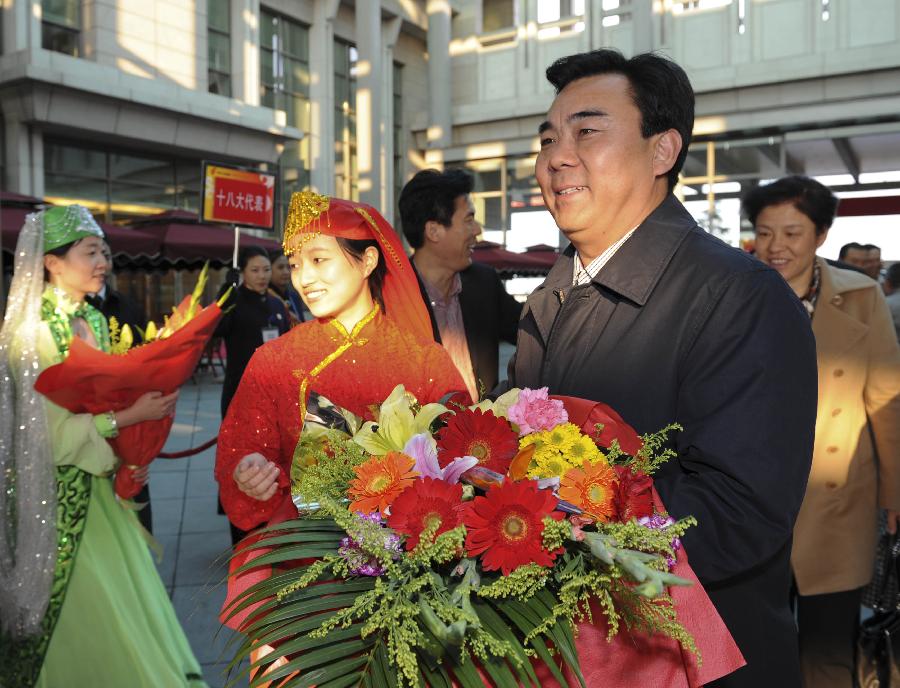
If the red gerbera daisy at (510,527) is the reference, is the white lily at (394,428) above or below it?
above

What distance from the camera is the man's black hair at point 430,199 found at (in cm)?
435

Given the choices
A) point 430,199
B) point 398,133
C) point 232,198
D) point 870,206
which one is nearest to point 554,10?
point 398,133

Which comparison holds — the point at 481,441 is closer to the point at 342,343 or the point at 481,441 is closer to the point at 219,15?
the point at 342,343

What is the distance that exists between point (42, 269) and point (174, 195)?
15.5 metres

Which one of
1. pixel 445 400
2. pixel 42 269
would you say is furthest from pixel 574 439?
pixel 42 269

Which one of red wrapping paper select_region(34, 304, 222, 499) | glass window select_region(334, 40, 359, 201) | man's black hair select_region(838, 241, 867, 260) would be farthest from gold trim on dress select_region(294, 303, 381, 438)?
glass window select_region(334, 40, 359, 201)

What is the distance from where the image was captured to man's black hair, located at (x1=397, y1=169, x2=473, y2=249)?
4.35m

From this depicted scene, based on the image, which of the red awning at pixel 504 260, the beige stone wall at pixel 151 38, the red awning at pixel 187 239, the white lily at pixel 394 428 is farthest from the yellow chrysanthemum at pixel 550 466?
the beige stone wall at pixel 151 38

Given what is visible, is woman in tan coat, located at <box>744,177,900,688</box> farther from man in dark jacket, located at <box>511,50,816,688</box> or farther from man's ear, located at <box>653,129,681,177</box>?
man's ear, located at <box>653,129,681,177</box>

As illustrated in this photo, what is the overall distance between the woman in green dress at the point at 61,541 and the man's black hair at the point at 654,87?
2335mm

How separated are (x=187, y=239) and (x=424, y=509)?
11515 millimetres

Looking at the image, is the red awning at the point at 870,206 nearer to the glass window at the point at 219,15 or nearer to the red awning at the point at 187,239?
the red awning at the point at 187,239

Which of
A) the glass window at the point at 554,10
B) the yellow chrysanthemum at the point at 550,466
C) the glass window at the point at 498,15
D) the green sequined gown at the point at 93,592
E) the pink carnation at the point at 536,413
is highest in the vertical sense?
the glass window at the point at 498,15

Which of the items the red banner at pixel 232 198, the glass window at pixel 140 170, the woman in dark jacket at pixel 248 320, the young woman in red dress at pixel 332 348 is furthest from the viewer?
the glass window at pixel 140 170
